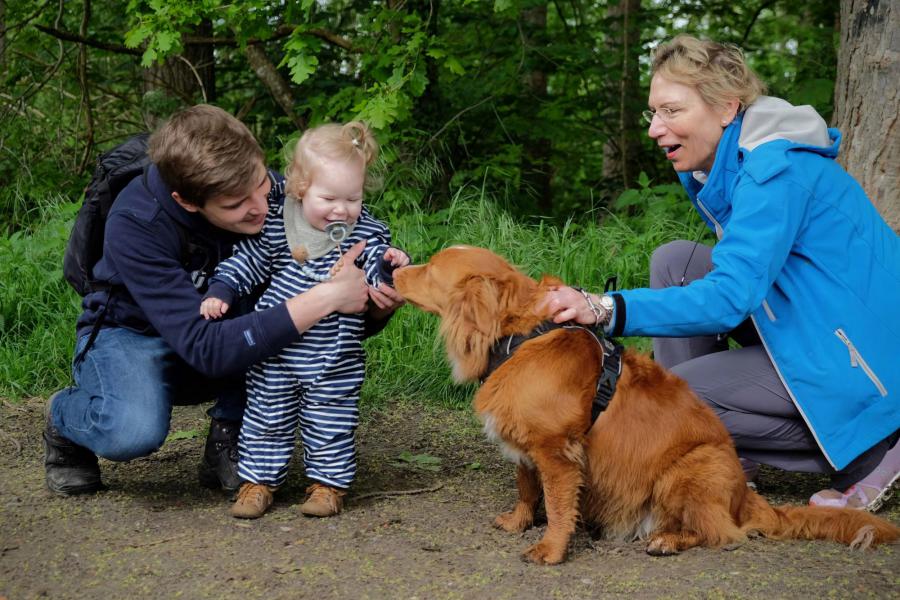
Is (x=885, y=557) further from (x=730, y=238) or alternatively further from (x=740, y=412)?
(x=730, y=238)

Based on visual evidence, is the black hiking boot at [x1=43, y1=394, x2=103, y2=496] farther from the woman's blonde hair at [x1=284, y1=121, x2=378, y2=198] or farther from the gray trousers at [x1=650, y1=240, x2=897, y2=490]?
the gray trousers at [x1=650, y1=240, x2=897, y2=490]

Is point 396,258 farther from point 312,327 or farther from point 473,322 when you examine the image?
point 473,322

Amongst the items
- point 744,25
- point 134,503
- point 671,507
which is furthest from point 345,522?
point 744,25

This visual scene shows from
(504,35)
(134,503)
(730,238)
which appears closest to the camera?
(730,238)

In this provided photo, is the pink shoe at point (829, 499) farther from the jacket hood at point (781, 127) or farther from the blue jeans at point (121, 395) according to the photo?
the blue jeans at point (121, 395)

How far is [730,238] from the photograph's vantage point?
3.30m

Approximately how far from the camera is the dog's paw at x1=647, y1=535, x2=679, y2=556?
3.16 meters

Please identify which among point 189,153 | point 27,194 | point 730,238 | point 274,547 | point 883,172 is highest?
point 189,153

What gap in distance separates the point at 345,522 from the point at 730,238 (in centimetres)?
179

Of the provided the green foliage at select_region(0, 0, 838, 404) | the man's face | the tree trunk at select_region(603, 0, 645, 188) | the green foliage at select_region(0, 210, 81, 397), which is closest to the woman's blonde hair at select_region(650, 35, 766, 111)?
the man's face

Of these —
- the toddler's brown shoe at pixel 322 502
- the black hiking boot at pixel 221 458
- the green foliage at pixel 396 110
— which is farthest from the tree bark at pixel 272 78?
the toddler's brown shoe at pixel 322 502

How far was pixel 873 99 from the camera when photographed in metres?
5.11

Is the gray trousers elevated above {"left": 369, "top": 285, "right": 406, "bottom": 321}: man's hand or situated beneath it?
situated beneath

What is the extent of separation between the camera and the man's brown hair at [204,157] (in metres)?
3.42
